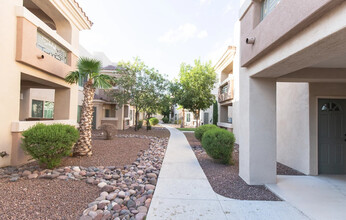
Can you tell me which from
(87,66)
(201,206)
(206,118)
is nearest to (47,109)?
(87,66)

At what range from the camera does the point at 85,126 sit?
22.9ft

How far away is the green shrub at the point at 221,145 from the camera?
6.33 m

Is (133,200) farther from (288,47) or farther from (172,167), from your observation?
(288,47)

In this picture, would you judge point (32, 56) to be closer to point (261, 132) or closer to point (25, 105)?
point (25, 105)

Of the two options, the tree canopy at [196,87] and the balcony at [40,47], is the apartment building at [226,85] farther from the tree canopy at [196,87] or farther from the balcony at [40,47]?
the balcony at [40,47]

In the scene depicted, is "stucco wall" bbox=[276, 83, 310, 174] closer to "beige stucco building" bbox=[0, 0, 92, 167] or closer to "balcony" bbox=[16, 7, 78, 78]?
"beige stucco building" bbox=[0, 0, 92, 167]

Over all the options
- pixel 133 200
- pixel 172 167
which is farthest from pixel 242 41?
pixel 133 200

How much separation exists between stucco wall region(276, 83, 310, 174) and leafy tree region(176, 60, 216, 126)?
11.8 m

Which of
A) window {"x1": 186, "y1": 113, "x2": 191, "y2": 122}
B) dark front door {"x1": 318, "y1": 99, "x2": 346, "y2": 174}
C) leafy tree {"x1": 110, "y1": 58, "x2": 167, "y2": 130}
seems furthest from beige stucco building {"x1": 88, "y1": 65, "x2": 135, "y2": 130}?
window {"x1": 186, "y1": 113, "x2": 191, "y2": 122}

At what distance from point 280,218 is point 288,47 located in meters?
3.32

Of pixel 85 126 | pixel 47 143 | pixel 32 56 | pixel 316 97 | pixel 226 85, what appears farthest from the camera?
pixel 226 85

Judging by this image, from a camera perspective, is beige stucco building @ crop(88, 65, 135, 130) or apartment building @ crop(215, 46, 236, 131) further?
beige stucco building @ crop(88, 65, 135, 130)

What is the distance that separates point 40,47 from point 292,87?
1025cm

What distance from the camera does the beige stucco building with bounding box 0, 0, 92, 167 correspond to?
5371 millimetres
